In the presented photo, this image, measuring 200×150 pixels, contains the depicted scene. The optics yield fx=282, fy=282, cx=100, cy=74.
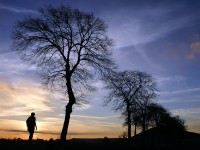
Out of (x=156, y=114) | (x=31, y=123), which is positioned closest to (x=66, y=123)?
(x=31, y=123)

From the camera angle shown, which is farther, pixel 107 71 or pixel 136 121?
pixel 136 121

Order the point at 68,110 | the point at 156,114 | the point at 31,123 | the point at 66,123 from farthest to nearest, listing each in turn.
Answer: the point at 156,114 → the point at 68,110 → the point at 66,123 → the point at 31,123

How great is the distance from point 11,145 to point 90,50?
15.0 metres

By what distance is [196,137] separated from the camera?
374 feet

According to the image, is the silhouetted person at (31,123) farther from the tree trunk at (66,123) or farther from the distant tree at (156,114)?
the distant tree at (156,114)

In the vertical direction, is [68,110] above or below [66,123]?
above

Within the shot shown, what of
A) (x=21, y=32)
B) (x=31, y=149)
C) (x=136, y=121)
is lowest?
(x=31, y=149)

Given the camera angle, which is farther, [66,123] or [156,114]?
[156,114]

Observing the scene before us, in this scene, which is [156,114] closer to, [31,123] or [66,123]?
[66,123]

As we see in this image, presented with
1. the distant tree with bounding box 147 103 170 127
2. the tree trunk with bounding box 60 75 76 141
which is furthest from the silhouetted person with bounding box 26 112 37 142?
the distant tree with bounding box 147 103 170 127

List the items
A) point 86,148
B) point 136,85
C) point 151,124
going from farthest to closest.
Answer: point 151,124 → point 136,85 → point 86,148

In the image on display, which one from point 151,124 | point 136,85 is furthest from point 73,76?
point 151,124

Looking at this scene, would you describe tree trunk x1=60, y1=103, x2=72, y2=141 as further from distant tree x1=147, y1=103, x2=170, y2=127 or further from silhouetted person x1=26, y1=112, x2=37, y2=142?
distant tree x1=147, y1=103, x2=170, y2=127

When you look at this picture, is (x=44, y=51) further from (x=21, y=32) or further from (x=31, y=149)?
(x=31, y=149)
